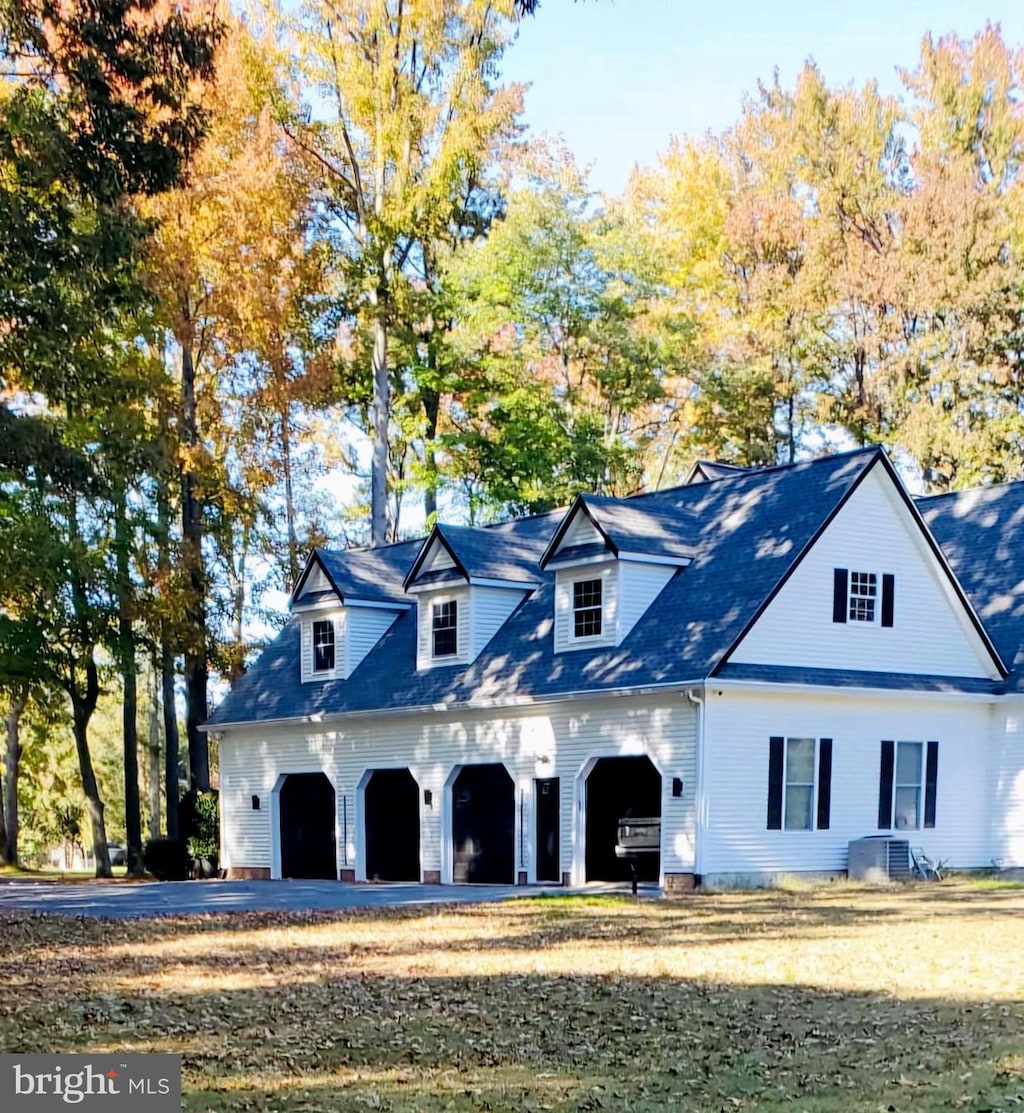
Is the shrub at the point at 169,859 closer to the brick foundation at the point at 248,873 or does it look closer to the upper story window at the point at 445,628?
the brick foundation at the point at 248,873

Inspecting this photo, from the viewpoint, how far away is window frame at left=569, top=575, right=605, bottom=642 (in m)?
26.5

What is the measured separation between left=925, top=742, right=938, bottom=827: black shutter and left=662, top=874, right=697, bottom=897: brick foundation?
5.07m

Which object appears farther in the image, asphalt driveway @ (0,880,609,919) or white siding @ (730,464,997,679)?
white siding @ (730,464,997,679)

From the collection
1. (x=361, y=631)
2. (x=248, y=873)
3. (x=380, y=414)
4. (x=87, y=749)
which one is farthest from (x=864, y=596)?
(x=87, y=749)

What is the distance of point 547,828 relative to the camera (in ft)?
86.4

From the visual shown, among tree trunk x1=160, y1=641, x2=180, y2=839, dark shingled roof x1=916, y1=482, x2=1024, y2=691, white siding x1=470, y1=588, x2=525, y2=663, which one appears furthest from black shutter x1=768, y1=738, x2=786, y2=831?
tree trunk x1=160, y1=641, x2=180, y2=839

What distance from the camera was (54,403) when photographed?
74.1ft

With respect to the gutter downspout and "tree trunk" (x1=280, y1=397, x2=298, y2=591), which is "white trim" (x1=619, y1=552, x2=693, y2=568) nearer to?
the gutter downspout

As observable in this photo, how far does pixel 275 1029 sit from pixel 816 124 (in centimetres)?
3516

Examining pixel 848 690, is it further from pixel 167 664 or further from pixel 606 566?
pixel 167 664

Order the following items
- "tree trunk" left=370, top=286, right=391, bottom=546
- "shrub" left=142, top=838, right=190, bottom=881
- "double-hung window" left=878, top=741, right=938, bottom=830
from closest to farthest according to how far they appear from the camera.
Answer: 1. "double-hung window" left=878, top=741, right=938, bottom=830
2. "shrub" left=142, top=838, right=190, bottom=881
3. "tree trunk" left=370, top=286, right=391, bottom=546

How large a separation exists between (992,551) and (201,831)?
698 inches

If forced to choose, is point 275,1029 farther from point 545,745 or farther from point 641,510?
point 641,510

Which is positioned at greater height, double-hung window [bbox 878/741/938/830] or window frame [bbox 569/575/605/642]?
window frame [bbox 569/575/605/642]
